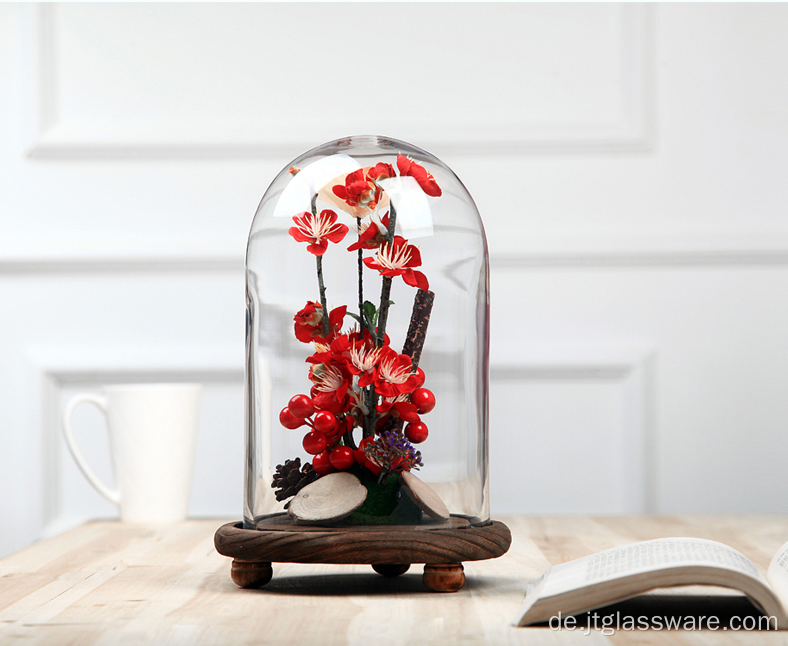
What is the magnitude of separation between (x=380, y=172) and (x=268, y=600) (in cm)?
33

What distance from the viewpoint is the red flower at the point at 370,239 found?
606 millimetres

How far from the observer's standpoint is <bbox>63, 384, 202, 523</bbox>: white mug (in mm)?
1002

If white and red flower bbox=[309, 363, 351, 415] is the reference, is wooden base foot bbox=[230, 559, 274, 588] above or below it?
below

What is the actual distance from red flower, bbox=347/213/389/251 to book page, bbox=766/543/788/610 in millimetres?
357

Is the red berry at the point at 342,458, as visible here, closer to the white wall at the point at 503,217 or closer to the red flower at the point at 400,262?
the red flower at the point at 400,262

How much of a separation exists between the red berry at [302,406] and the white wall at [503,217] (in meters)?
0.64

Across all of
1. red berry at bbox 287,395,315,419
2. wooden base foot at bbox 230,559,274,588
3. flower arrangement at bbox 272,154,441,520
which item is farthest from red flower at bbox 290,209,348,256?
wooden base foot at bbox 230,559,274,588

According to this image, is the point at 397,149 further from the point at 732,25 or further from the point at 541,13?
the point at 732,25

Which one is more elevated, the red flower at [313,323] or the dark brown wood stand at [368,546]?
the red flower at [313,323]

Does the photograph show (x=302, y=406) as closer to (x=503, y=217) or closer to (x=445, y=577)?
(x=445, y=577)

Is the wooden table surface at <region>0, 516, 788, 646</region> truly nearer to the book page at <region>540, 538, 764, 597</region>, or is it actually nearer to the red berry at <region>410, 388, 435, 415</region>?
the book page at <region>540, 538, 764, 597</region>

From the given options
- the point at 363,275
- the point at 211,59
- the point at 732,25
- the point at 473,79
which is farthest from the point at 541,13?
the point at 363,275

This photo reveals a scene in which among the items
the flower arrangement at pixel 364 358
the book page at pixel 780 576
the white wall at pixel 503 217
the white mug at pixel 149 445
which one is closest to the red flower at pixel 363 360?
the flower arrangement at pixel 364 358

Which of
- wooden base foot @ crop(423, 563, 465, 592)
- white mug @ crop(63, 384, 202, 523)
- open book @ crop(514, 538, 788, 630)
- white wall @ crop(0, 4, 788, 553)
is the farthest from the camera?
white wall @ crop(0, 4, 788, 553)
